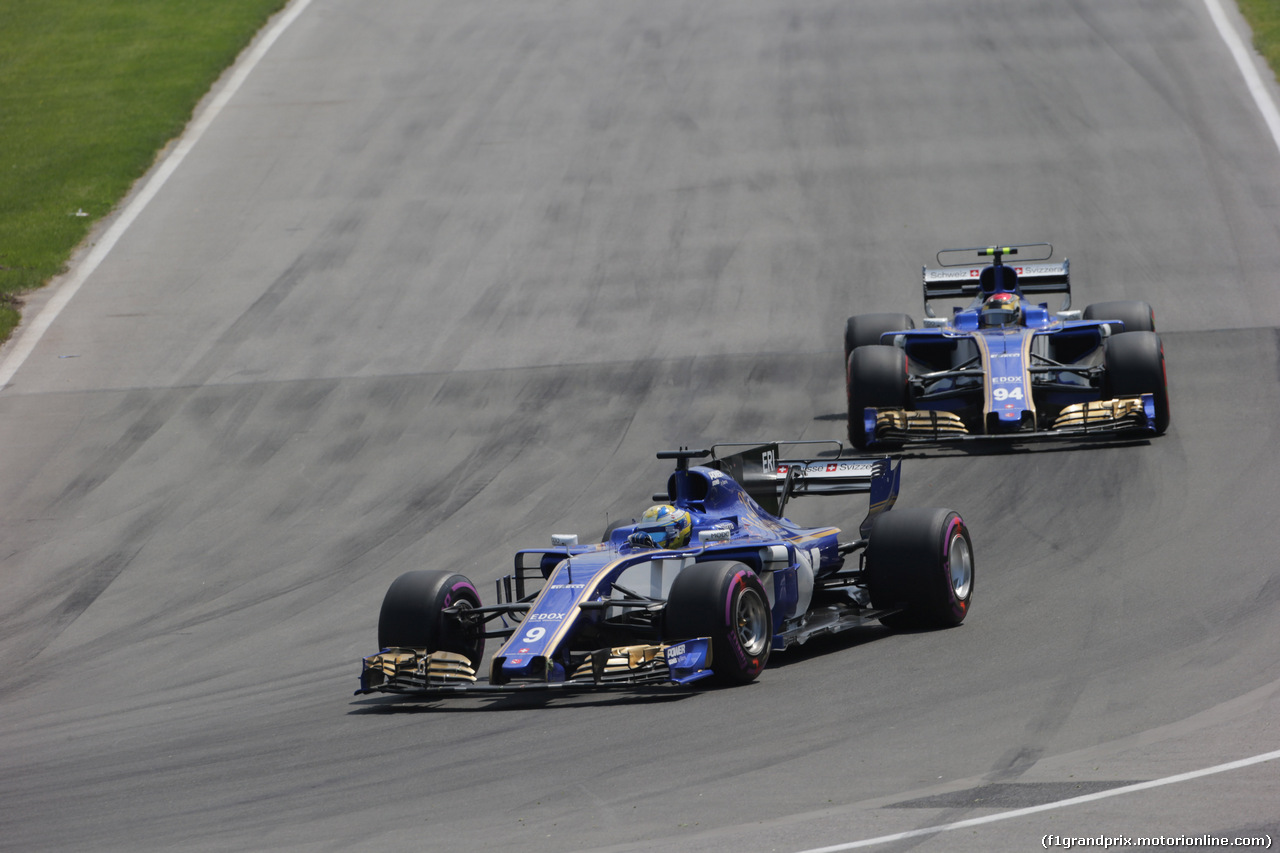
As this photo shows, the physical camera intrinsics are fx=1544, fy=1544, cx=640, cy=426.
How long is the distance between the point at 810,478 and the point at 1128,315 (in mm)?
8672

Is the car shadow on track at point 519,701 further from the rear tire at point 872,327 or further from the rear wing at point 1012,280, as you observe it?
the rear wing at point 1012,280

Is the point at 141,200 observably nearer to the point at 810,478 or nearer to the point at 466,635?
the point at 810,478

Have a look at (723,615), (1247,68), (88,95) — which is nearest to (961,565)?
(723,615)

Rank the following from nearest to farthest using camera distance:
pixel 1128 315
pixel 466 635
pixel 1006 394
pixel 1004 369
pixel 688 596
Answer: pixel 688 596
pixel 466 635
pixel 1006 394
pixel 1004 369
pixel 1128 315

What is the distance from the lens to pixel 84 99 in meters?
36.7

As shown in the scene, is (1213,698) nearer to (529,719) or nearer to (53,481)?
(529,719)

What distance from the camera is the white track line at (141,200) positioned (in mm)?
24266

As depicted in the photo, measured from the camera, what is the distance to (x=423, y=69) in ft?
116

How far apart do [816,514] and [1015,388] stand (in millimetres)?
3134

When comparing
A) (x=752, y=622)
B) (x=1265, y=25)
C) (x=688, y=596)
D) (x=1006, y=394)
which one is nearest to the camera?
(x=688, y=596)

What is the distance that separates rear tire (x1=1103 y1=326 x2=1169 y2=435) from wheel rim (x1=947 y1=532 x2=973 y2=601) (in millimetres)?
6745

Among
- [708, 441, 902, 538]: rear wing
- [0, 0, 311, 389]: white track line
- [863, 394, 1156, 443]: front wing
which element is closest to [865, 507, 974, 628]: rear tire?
[708, 441, 902, 538]: rear wing

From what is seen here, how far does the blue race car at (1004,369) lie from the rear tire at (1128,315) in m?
0.01

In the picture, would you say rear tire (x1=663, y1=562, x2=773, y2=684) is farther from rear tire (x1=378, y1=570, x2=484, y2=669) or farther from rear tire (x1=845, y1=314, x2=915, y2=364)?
rear tire (x1=845, y1=314, x2=915, y2=364)
